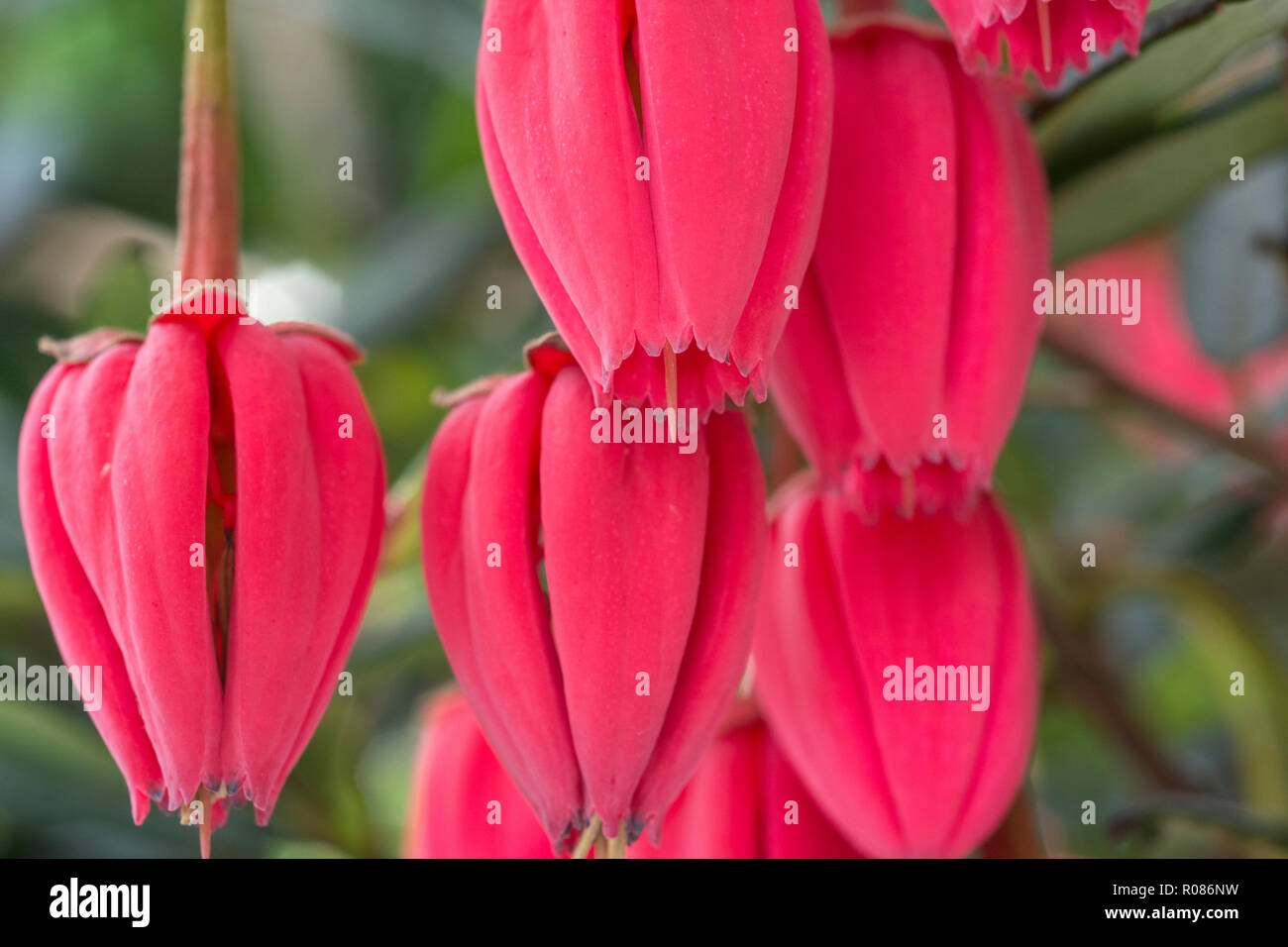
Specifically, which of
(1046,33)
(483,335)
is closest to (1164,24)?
(1046,33)

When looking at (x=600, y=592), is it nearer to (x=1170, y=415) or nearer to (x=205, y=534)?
(x=205, y=534)

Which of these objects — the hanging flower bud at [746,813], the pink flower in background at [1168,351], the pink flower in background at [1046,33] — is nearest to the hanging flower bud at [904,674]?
the hanging flower bud at [746,813]

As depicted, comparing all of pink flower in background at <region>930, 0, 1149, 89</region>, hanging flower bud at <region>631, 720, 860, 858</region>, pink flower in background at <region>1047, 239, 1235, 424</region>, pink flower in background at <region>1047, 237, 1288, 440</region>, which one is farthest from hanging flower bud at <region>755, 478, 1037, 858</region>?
pink flower in background at <region>1047, 239, 1235, 424</region>

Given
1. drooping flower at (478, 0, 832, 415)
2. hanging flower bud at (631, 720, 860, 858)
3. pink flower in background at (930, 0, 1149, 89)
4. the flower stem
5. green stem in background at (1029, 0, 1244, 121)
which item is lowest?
hanging flower bud at (631, 720, 860, 858)

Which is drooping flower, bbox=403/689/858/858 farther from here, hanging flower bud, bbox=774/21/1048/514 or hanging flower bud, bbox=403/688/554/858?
hanging flower bud, bbox=774/21/1048/514

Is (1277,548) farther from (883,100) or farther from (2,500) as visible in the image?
(2,500)

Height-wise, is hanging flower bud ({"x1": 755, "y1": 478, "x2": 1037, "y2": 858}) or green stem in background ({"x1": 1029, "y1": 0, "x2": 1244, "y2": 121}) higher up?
green stem in background ({"x1": 1029, "y1": 0, "x2": 1244, "y2": 121})
